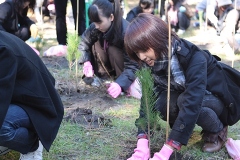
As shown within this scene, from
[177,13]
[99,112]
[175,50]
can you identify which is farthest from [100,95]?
[177,13]

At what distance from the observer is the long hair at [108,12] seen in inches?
121

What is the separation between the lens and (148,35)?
192 centimetres

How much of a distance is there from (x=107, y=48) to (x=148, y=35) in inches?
59.1

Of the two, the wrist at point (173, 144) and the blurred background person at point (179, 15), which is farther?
the blurred background person at point (179, 15)

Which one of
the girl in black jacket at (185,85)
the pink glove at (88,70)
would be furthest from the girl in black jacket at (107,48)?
the girl in black jacket at (185,85)

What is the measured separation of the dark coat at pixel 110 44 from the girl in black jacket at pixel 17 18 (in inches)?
39.7

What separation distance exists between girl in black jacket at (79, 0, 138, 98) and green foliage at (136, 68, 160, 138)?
3.66 feet

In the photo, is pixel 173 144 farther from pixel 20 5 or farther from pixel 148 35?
pixel 20 5

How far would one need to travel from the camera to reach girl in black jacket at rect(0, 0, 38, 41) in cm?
412

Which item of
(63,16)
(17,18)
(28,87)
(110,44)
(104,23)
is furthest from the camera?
(63,16)

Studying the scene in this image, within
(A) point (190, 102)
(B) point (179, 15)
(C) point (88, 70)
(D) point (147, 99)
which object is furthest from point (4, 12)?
(B) point (179, 15)

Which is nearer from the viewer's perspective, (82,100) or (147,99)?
(147,99)

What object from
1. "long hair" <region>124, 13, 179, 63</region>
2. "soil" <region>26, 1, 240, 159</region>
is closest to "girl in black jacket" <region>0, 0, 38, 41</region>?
"soil" <region>26, 1, 240, 159</region>

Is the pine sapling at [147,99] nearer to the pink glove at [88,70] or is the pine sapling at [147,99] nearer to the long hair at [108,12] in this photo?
the long hair at [108,12]
